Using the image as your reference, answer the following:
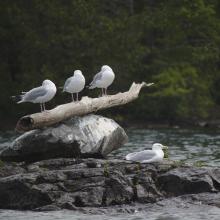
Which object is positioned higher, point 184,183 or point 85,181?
point 85,181

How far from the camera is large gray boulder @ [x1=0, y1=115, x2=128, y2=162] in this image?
18.8 m

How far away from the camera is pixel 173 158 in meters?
26.6

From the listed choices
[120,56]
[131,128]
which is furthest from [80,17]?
[131,128]

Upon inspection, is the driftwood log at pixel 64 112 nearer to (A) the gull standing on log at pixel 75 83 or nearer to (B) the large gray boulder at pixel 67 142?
(B) the large gray boulder at pixel 67 142

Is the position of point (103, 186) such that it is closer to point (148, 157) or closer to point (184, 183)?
point (184, 183)

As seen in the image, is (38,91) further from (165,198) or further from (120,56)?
(120,56)

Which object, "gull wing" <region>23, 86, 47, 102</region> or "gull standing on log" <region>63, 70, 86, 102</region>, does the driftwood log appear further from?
"gull wing" <region>23, 86, 47, 102</region>

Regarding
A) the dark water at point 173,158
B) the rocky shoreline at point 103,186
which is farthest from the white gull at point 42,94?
the dark water at point 173,158

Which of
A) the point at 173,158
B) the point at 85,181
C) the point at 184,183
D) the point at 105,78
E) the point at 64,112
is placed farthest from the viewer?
the point at 173,158

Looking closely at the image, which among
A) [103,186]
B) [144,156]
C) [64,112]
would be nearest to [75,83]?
[64,112]

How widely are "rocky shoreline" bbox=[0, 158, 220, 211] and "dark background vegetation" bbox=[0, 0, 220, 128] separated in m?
A: 36.2

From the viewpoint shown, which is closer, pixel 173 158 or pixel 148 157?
pixel 148 157

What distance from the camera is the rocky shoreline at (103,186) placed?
16.5m

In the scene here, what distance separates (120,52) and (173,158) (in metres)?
31.2
